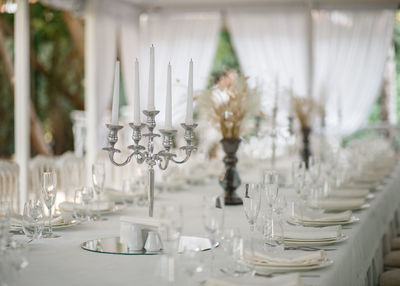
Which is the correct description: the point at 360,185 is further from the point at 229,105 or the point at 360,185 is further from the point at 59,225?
the point at 59,225

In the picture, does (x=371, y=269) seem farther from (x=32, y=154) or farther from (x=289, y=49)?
(x=32, y=154)

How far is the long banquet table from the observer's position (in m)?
1.71

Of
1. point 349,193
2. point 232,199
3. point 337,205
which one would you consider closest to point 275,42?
→ point 349,193

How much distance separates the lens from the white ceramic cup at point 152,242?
2.06 metres

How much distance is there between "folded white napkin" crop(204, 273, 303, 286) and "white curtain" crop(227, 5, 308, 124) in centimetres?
703

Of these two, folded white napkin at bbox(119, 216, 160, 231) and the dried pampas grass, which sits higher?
the dried pampas grass

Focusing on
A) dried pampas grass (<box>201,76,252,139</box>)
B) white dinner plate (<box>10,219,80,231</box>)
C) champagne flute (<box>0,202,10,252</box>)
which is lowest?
white dinner plate (<box>10,219,80,231</box>)

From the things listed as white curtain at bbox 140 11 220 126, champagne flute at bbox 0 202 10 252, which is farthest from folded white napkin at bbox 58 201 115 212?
white curtain at bbox 140 11 220 126

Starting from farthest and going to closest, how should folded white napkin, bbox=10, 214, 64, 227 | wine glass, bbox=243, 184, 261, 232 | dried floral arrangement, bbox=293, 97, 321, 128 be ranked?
dried floral arrangement, bbox=293, 97, 321, 128 → folded white napkin, bbox=10, 214, 64, 227 → wine glass, bbox=243, 184, 261, 232

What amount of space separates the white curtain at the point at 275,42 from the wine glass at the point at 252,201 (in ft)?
21.7

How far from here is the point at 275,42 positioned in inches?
354

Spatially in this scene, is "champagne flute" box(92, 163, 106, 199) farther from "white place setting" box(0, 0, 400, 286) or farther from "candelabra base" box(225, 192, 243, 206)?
"candelabra base" box(225, 192, 243, 206)

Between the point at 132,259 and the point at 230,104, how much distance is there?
4.82 ft

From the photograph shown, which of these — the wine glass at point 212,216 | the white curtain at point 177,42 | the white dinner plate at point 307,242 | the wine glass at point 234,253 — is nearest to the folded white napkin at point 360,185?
the white dinner plate at point 307,242
